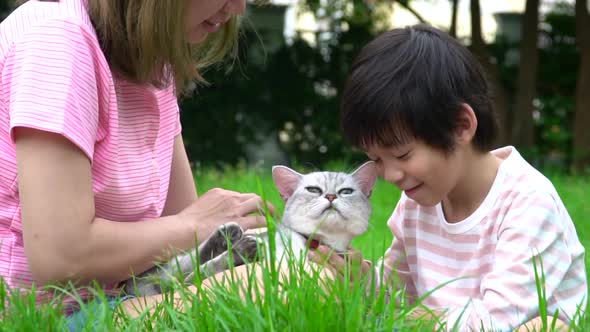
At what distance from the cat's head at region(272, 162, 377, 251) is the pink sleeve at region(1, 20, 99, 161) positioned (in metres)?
0.86

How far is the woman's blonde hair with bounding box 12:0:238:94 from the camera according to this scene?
Answer: 213 cm

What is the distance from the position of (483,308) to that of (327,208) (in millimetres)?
707

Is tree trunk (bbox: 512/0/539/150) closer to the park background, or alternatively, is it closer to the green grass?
the park background

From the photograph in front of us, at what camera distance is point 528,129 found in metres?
9.22

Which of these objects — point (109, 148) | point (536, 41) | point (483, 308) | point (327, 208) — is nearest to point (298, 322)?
point (483, 308)

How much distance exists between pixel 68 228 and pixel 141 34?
55 centimetres

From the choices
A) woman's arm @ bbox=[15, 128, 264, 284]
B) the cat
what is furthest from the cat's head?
woman's arm @ bbox=[15, 128, 264, 284]

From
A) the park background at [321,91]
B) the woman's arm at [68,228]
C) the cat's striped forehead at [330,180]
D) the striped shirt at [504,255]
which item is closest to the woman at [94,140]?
the woman's arm at [68,228]

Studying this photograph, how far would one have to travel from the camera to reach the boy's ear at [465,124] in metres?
2.33

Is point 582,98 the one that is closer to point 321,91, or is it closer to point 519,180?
point 321,91

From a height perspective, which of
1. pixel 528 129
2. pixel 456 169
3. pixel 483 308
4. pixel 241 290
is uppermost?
pixel 456 169

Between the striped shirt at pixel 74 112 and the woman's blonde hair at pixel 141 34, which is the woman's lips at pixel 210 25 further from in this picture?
the striped shirt at pixel 74 112

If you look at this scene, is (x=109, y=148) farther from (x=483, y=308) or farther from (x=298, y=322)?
(x=483, y=308)

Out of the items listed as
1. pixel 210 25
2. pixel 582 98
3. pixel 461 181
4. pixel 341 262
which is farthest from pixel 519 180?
pixel 582 98
